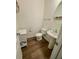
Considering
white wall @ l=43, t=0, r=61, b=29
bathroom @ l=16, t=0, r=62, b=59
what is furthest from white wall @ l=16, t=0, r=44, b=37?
white wall @ l=43, t=0, r=61, b=29

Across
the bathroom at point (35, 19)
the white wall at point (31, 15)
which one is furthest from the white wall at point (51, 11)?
the white wall at point (31, 15)

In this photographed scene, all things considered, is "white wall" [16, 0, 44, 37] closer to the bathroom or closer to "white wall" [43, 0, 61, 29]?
the bathroom

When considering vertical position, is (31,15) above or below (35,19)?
above

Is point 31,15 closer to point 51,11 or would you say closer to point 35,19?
point 35,19

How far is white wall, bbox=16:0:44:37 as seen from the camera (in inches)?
167

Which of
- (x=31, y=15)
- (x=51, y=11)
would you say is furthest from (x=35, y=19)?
(x=51, y=11)

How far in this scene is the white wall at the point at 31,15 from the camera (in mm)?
4242

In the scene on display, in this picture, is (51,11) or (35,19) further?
(35,19)

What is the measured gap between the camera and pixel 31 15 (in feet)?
15.2

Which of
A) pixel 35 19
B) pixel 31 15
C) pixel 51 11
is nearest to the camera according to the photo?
pixel 51 11
